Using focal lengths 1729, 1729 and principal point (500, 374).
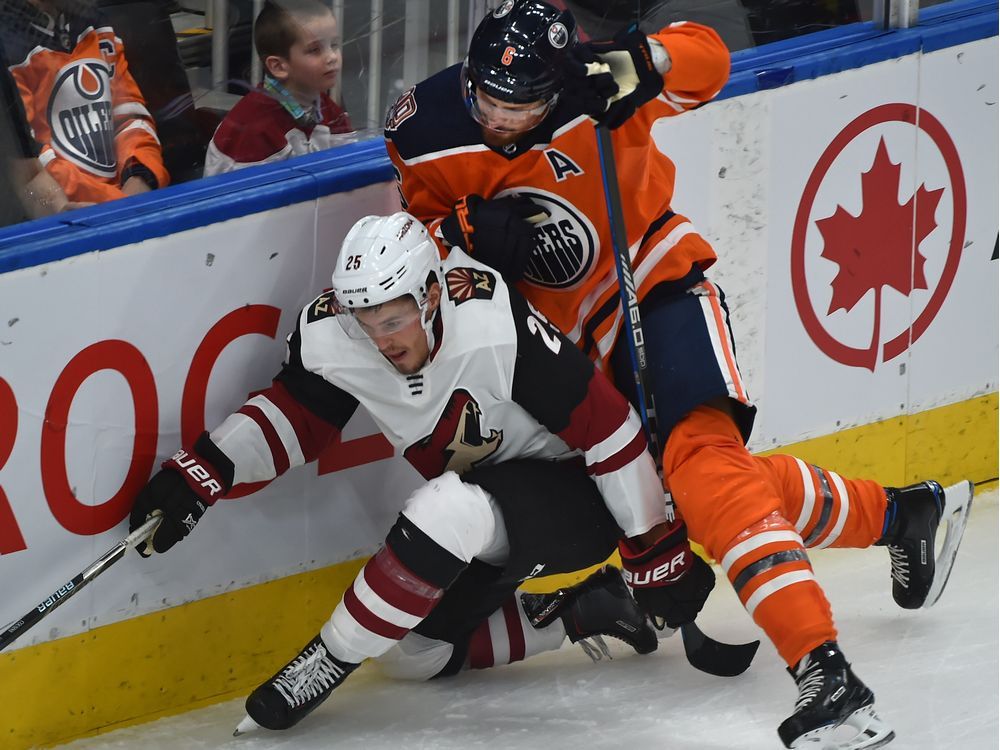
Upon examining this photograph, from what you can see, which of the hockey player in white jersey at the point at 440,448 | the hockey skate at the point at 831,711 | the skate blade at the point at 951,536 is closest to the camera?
the hockey skate at the point at 831,711

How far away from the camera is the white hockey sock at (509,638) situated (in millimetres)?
3074

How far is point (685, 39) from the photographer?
2795 mm

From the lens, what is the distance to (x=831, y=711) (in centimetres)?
253

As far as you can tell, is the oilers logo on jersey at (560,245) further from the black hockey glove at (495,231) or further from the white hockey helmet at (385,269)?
the white hockey helmet at (385,269)

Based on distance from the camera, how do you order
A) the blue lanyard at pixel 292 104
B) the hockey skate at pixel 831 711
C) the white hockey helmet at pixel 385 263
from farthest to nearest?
1. the blue lanyard at pixel 292 104
2. the white hockey helmet at pixel 385 263
3. the hockey skate at pixel 831 711

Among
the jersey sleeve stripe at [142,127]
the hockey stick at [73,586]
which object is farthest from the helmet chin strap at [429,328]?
the jersey sleeve stripe at [142,127]

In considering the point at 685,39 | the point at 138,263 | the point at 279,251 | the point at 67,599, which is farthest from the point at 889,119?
the point at 67,599

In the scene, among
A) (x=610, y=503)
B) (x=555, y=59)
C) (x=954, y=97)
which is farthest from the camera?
(x=954, y=97)

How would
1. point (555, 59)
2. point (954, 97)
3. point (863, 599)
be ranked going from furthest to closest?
1. point (954, 97)
2. point (863, 599)
3. point (555, 59)

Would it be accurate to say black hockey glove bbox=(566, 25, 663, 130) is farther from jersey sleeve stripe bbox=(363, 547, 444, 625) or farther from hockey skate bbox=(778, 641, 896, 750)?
hockey skate bbox=(778, 641, 896, 750)

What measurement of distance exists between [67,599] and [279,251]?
0.67 m

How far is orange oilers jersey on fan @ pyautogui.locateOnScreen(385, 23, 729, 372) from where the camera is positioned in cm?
283

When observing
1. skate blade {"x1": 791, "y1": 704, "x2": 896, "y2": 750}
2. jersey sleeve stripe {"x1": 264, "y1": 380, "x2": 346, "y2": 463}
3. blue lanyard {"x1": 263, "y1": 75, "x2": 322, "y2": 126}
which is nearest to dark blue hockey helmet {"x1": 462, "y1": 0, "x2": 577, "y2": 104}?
blue lanyard {"x1": 263, "y1": 75, "x2": 322, "y2": 126}

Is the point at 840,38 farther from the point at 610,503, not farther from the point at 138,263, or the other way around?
the point at 138,263
